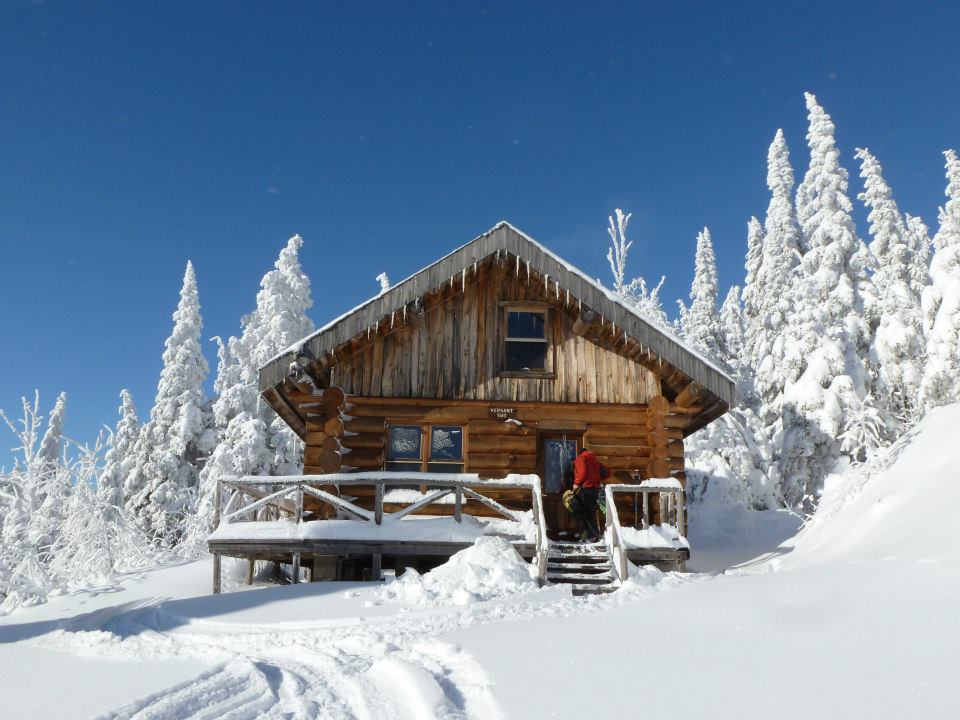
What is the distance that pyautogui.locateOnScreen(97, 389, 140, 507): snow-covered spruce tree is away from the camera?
3409 cm

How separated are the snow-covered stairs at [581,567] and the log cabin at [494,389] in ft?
5.78

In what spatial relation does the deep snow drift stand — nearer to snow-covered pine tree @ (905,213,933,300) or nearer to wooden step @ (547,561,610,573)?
wooden step @ (547,561,610,573)

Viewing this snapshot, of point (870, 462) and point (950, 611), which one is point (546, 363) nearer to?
point (870, 462)

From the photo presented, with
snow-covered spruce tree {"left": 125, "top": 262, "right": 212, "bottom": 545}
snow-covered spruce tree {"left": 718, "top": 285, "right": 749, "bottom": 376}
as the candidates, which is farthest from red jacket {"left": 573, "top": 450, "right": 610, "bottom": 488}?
snow-covered spruce tree {"left": 718, "top": 285, "right": 749, "bottom": 376}

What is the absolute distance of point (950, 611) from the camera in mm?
5363

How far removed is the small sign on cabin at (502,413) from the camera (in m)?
15.0

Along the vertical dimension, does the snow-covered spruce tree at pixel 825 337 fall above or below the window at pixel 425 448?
above

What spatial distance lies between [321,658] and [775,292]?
3201 cm

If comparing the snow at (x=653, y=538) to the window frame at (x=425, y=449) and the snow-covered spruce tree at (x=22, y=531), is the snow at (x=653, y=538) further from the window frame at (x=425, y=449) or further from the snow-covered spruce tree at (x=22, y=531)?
the snow-covered spruce tree at (x=22, y=531)

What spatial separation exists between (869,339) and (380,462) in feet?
69.7

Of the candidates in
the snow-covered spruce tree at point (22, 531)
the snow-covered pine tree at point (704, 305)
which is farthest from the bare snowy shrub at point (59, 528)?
the snow-covered pine tree at point (704, 305)

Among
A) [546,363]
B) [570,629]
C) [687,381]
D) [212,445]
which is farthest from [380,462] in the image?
[212,445]

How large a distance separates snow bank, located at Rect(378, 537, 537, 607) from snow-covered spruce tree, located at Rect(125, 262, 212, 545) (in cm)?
2321

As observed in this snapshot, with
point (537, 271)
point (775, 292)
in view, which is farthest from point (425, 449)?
point (775, 292)
